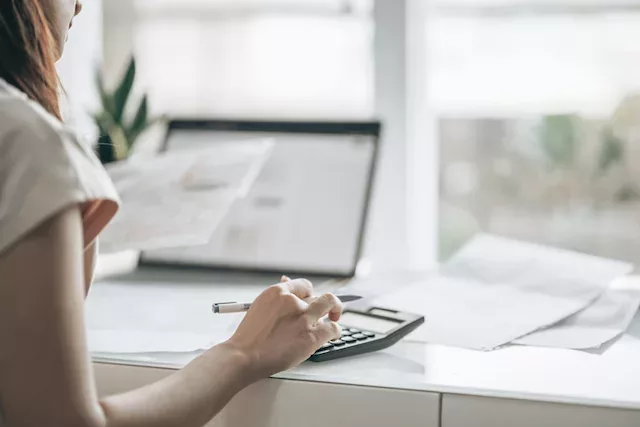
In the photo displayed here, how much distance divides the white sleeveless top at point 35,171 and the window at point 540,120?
96 cm

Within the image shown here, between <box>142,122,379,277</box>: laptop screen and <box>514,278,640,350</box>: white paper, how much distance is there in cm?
35

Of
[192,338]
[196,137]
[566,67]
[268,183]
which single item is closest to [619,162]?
[566,67]

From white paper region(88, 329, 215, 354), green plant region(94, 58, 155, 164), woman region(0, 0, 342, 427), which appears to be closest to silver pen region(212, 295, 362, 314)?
white paper region(88, 329, 215, 354)

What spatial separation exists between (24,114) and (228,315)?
488mm

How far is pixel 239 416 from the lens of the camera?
0.79 meters

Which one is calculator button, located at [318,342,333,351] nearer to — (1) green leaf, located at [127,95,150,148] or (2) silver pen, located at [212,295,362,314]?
(2) silver pen, located at [212,295,362,314]

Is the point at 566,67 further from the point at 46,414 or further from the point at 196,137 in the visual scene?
the point at 46,414

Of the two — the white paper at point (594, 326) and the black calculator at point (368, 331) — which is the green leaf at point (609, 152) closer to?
the white paper at point (594, 326)

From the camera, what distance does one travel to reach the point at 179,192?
4.10 feet

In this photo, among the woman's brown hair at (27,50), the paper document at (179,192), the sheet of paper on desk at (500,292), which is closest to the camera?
the woman's brown hair at (27,50)

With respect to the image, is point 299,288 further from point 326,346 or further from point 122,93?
point 122,93

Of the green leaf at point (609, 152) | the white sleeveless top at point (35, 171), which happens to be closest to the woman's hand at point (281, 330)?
the white sleeveless top at point (35, 171)

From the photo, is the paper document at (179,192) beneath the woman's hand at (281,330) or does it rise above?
above

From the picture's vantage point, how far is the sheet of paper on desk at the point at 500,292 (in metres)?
0.96
